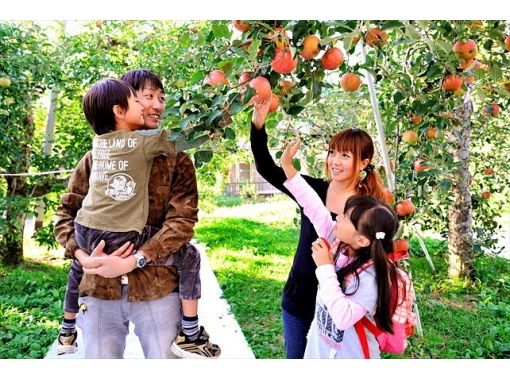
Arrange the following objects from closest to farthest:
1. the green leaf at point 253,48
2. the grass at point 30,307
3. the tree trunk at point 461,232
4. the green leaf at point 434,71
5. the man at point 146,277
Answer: the green leaf at point 253,48 → the man at point 146,277 → the green leaf at point 434,71 → the grass at point 30,307 → the tree trunk at point 461,232

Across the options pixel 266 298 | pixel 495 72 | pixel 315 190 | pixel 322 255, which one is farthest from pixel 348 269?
pixel 266 298

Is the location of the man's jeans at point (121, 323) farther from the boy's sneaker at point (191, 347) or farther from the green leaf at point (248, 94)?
the green leaf at point (248, 94)

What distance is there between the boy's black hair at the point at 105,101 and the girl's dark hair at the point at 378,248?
0.55 m

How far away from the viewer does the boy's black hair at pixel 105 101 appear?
1092mm

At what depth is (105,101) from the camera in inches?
43.1

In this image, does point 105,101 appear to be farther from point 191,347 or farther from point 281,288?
point 281,288

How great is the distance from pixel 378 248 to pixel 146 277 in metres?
0.49

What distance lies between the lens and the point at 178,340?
3.59 feet

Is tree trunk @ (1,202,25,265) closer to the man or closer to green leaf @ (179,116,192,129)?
the man

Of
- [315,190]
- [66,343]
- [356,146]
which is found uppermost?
[356,146]

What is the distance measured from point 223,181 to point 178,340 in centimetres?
333

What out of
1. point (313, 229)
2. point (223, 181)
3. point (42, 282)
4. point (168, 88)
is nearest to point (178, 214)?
point (313, 229)

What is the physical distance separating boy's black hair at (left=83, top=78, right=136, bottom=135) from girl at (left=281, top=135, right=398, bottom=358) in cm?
39

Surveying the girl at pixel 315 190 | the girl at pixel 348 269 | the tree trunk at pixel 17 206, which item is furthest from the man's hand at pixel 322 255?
the tree trunk at pixel 17 206
